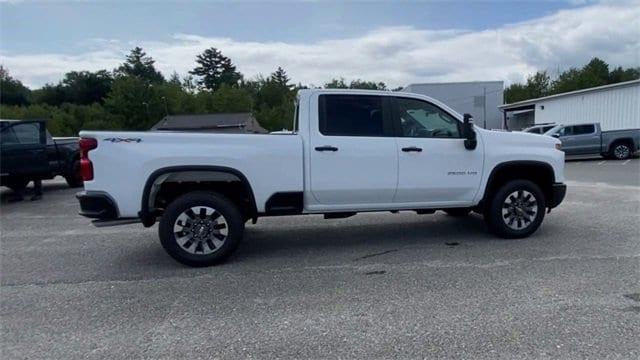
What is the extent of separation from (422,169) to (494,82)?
3657 cm

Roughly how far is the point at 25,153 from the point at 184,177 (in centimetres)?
711

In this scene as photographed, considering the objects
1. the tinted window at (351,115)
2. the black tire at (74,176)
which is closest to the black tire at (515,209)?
the tinted window at (351,115)

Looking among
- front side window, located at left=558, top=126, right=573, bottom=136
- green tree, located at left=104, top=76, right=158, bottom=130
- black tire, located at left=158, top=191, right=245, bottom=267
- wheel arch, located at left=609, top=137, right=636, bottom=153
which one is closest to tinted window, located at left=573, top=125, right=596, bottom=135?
front side window, located at left=558, top=126, right=573, bottom=136

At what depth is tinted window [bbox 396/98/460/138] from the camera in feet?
18.0

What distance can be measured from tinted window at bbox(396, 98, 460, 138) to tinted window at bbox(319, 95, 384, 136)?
307 mm

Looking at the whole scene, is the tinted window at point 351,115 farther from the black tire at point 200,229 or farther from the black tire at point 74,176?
the black tire at point 74,176

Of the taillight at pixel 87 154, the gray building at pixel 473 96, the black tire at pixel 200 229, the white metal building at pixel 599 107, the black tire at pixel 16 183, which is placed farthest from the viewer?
the gray building at pixel 473 96

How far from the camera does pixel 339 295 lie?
13.5 feet

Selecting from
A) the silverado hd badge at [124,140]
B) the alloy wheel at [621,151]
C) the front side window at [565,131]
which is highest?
the front side window at [565,131]

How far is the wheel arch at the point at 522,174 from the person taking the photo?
18.7ft

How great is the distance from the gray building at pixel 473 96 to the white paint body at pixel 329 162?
31746 mm

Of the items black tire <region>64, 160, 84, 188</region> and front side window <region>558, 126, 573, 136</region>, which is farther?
front side window <region>558, 126, 573, 136</region>

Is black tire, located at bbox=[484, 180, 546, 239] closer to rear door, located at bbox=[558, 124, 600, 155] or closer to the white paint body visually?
the white paint body

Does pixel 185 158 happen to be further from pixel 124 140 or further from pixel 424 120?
pixel 424 120
